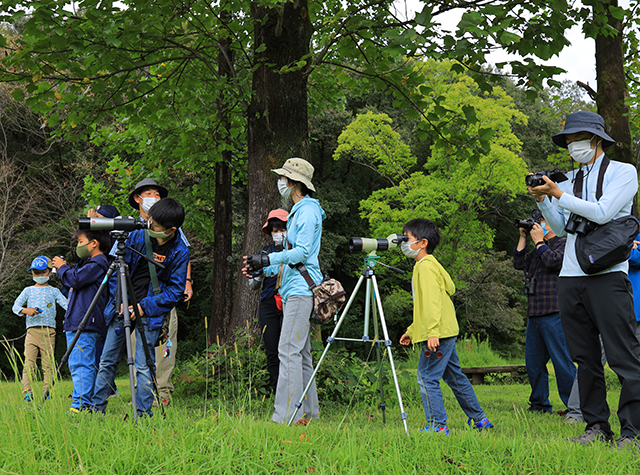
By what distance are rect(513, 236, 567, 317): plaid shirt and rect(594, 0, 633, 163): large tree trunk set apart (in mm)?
2589

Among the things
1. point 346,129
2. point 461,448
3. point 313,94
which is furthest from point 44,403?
point 346,129

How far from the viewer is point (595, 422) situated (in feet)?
11.8

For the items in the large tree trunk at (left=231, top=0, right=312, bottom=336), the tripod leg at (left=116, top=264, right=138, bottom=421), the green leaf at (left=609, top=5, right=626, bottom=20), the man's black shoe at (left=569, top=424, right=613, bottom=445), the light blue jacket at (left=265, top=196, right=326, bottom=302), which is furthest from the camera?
the large tree trunk at (left=231, top=0, right=312, bottom=336)

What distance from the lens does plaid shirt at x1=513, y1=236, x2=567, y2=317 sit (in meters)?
5.29

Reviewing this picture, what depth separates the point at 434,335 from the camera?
416 centimetres

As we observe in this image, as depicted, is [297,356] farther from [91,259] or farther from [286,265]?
[91,259]

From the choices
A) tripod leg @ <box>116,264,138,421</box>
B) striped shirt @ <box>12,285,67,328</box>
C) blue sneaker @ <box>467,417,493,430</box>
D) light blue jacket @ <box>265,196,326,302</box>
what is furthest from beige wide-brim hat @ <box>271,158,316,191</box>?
striped shirt @ <box>12,285,67,328</box>

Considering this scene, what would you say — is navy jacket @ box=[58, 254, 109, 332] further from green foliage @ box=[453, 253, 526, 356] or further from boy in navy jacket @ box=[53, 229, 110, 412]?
green foliage @ box=[453, 253, 526, 356]

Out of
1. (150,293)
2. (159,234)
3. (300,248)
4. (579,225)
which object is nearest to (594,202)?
(579,225)

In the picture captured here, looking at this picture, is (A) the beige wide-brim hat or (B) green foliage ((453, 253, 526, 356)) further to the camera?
(B) green foliage ((453, 253, 526, 356))

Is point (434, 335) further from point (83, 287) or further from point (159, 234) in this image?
point (83, 287)

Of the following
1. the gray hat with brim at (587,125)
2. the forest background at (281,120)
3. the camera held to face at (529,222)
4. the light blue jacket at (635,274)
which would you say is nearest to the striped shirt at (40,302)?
the forest background at (281,120)

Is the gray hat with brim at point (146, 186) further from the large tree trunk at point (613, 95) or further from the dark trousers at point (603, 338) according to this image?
the large tree trunk at point (613, 95)

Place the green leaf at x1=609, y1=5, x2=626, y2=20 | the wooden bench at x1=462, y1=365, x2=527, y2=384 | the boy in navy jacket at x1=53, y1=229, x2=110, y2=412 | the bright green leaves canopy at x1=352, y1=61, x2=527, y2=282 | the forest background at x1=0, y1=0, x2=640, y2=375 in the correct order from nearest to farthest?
the boy in navy jacket at x1=53, y1=229, x2=110, y2=412 → the green leaf at x1=609, y1=5, x2=626, y2=20 → the forest background at x1=0, y1=0, x2=640, y2=375 → the wooden bench at x1=462, y1=365, x2=527, y2=384 → the bright green leaves canopy at x1=352, y1=61, x2=527, y2=282
